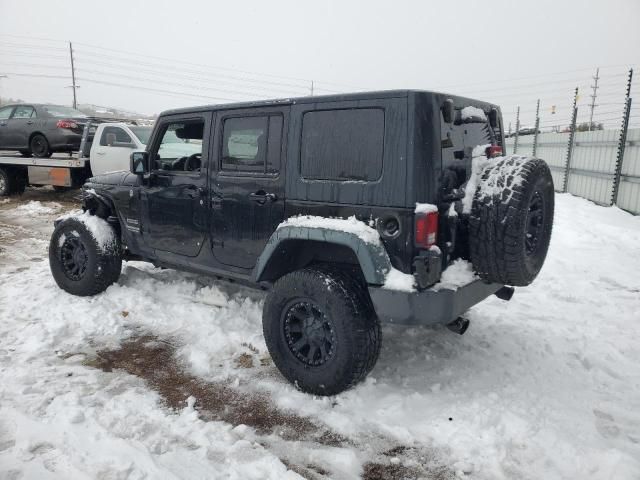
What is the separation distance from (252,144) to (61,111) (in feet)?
32.4

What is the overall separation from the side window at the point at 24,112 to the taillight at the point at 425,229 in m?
11.5

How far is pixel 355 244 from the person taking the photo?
9.00 ft

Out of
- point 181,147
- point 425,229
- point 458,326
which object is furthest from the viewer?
point 181,147

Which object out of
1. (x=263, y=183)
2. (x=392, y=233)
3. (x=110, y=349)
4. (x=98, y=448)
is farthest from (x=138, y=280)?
(x=392, y=233)

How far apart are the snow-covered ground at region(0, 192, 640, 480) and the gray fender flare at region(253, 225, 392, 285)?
87 centimetres

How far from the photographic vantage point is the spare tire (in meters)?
2.65

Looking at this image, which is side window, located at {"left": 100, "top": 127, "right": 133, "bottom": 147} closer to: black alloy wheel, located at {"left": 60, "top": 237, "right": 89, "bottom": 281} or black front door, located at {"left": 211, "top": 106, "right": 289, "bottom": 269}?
black alloy wheel, located at {"left": 60, "top": 237, "right": 89, "bottom": 281}

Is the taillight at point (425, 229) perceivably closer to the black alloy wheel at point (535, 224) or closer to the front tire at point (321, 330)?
the front tire at point (321, 330)

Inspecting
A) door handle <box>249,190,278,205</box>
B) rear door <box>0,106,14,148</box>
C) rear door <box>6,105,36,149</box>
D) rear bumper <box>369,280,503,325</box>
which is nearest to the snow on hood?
door handle <box>249,190,278,205</box>

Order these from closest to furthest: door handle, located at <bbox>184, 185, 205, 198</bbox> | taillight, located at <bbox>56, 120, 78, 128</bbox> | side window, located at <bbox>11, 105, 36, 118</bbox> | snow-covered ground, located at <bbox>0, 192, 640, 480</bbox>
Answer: snow-covered ground, located at <bbox>0, 192, 640, 480</bbox>, door handle, located at <bbox>184, 185, 205, 198</bbox>, taillight, located at <bbox>56, 120, 78, 128</bbox>, side window, located at <bbox>11, 105, 36, 118</bbox>

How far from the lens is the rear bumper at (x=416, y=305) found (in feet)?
8.73

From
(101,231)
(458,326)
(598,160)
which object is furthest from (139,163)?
(598,160)

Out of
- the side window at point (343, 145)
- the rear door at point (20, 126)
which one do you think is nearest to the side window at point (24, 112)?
the rear door at point (20, 126)

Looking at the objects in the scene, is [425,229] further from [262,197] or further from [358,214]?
[262,197]
